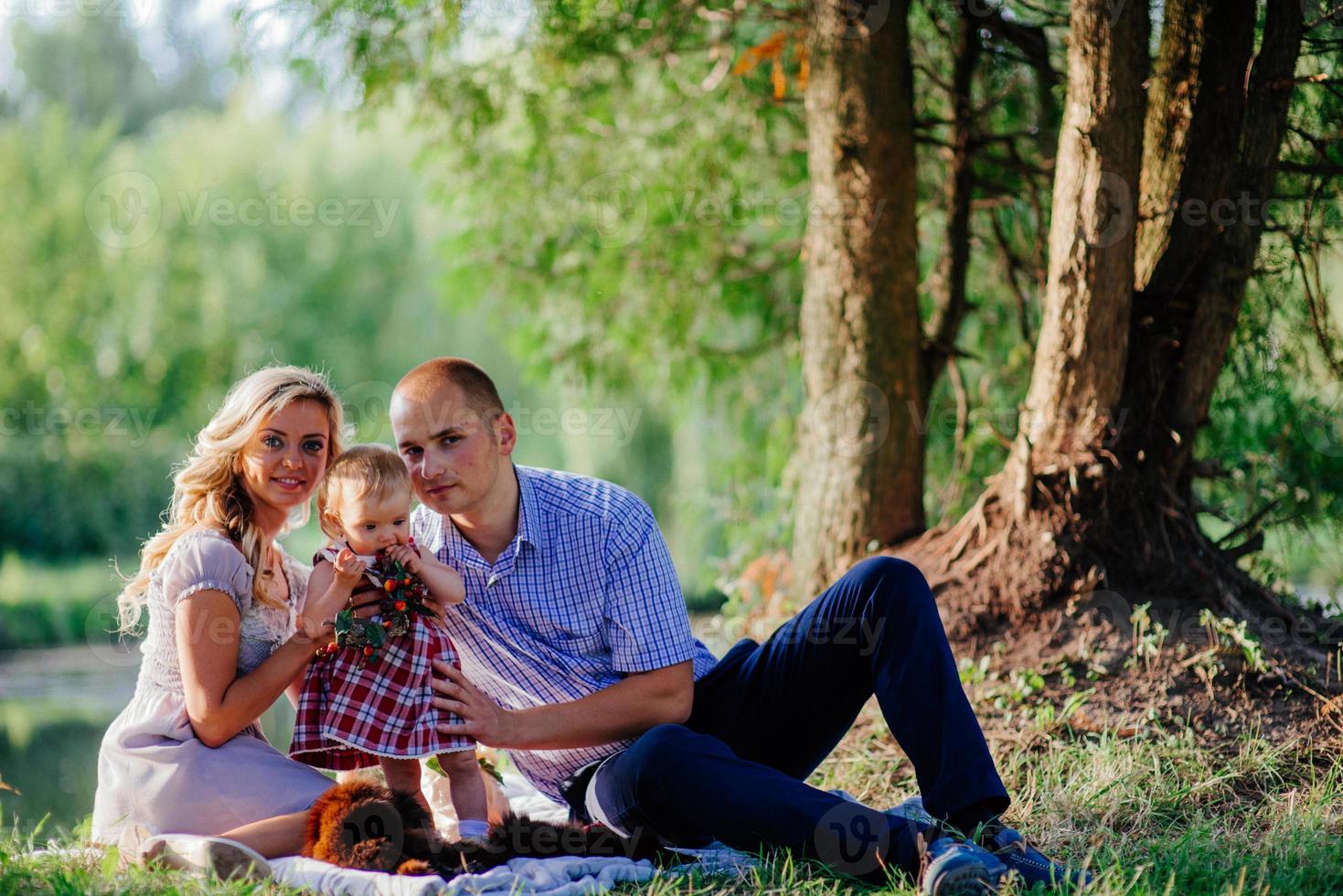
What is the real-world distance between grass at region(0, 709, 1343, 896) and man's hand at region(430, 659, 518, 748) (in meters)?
0.49

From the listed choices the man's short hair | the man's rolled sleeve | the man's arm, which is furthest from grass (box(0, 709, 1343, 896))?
the man's short hair

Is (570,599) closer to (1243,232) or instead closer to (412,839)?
(412,839)

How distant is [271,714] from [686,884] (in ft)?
25.9

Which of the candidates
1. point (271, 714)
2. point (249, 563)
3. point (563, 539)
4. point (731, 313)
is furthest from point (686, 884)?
point (271, 714)

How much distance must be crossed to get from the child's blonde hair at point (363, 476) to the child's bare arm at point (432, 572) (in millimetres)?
149

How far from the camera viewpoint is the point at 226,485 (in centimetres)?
296

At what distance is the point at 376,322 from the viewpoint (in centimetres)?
1667

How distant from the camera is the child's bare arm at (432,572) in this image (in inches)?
110

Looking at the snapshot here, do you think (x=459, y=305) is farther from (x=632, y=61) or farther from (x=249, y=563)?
(x=249, y=563)

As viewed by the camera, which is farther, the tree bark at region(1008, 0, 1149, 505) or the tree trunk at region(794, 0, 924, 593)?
the tree trunk at region(794, 0, 924, 593)

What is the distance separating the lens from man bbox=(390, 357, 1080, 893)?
2564 mm

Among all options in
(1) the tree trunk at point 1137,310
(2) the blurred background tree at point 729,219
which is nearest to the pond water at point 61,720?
(2) the blurred background tree at point 729,219

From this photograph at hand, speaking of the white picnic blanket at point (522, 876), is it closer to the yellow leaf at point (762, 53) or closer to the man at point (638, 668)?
the man at point (638, 668)

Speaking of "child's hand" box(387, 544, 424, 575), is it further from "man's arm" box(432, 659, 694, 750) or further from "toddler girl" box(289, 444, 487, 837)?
"man's arm" box(432, 659, 694, 750)
